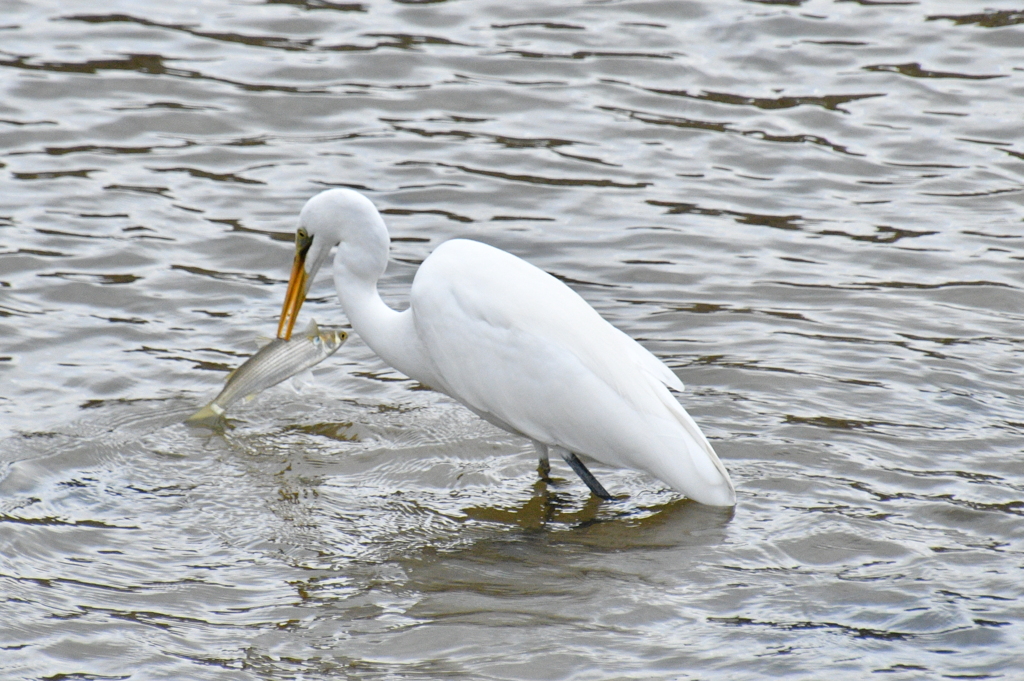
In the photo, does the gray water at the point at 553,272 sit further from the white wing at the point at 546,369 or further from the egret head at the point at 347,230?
the egret head at the point at 347,230

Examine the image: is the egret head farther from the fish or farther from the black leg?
the black leg

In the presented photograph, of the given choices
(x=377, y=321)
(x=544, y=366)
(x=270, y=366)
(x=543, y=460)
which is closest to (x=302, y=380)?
(x=270, y=366)

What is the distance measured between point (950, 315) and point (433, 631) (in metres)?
3.95

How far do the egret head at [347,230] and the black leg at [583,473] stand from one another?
43.7 inches

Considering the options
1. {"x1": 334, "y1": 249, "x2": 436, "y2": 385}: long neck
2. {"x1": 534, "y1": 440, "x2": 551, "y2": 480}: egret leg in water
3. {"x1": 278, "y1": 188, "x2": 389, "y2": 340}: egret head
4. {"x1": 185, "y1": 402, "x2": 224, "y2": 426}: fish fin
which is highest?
{"x1": 278, "y1": 188, "x2": 389, "y2": 340}: egret head

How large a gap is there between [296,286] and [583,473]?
1516mm

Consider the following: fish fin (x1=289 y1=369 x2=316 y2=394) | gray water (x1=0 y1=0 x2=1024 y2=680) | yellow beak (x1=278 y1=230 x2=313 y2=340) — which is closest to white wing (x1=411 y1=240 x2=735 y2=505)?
gray water (x1=0 y1=0 x2=1024 y2=680)

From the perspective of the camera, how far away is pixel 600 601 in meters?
4.61

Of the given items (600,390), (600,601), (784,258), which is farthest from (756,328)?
(600,601)

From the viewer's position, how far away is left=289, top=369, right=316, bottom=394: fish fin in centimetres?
608

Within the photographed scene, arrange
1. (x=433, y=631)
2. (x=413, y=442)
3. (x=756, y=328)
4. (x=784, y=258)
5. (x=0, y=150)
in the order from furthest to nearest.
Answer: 1. (x=0, y=150)
2. (x=784, y=258)
3. (x=756, y=328)
4. (x=413, y=442)
5. (x=433, y=631)

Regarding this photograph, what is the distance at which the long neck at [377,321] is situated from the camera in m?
5.61

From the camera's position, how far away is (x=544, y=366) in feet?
17.5

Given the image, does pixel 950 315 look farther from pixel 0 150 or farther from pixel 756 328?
pixel 0 150
